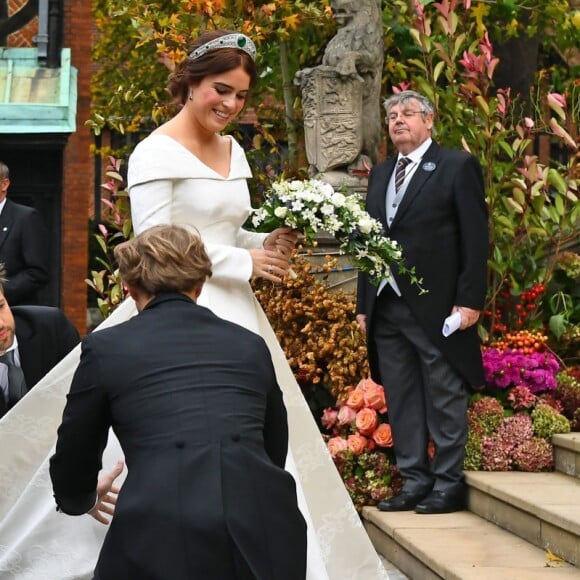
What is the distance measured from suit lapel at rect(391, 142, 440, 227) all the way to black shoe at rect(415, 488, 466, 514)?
55.3 inches

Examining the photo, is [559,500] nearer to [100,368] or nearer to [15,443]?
[15,443]

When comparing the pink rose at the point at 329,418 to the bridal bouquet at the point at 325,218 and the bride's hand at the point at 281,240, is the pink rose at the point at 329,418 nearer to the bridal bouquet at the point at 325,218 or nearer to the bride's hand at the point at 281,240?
the bridal bouquet at the point at 325,218

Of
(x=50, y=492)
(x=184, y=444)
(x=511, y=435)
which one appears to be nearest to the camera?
(x=184, y=444)

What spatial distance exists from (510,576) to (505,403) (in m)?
2.50

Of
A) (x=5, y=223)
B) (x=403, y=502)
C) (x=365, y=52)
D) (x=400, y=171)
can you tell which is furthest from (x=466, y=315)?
(x=5, y=223)

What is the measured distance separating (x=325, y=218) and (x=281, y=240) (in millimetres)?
200

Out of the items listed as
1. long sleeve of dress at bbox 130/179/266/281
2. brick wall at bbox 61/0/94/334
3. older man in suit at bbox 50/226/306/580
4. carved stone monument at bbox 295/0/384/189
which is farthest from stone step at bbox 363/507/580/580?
brick wall at bbox 61/0/94/334

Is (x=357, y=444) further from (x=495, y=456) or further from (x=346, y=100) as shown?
(x=346, y=100)

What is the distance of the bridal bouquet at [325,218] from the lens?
209 inches

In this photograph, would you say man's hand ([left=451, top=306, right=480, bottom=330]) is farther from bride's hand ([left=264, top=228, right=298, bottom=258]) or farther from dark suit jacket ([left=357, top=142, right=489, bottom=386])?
bride's hand ([left=264, top=228, right=298, bottom=258])

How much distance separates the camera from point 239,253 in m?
5.18

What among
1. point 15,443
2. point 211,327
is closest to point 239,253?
point 15,443

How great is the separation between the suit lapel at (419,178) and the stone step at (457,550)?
1.54 metres

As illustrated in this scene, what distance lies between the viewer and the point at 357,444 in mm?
7945
